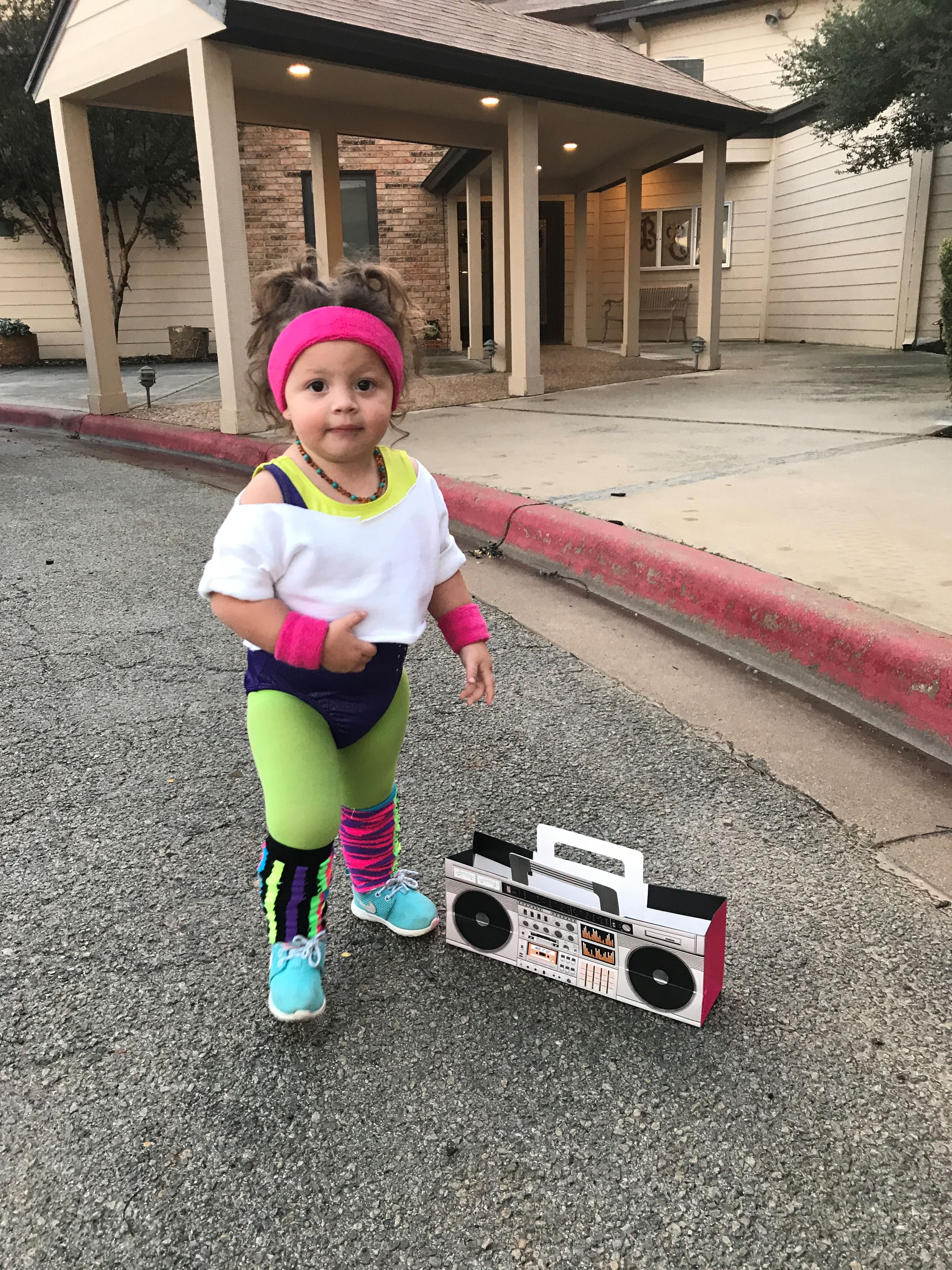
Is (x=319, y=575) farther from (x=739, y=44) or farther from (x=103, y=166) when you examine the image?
(x=739, y=44)

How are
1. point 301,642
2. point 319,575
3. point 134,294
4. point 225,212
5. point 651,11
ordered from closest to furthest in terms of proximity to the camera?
point 301,642 → point 319,575 → point 225,212 → point 134,294 → point 651,11

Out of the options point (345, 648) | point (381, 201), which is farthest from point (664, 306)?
point (345, 648)

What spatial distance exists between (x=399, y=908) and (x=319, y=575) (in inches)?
28.8

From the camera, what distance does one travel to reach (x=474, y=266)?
16.9 meters

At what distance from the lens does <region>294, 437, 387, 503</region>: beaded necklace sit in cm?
170

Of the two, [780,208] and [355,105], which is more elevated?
[355,105]

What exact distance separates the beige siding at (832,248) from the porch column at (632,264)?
11.4 feet

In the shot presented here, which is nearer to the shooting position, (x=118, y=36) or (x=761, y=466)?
(x=761, y=466)

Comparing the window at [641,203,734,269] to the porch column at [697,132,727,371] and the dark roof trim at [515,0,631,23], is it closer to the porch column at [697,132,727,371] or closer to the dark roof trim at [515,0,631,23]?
the dark roof trim at [515,0,631,23]

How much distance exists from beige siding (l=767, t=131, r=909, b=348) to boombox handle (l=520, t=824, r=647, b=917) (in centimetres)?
1680

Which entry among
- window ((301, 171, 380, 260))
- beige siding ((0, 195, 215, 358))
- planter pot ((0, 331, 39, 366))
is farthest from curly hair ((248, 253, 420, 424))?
beige siding ((0, 195, 215, 358))

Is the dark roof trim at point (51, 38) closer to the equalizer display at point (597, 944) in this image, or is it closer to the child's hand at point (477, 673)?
the child's hand at point (477, 673)

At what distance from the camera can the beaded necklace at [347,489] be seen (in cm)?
170

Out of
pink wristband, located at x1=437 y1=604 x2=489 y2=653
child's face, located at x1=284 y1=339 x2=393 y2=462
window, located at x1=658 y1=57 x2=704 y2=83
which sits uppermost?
window, located at x1=658 y1=57 x2=704 y2=83
